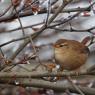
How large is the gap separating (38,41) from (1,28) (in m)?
0.25

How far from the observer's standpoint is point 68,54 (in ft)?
4.44

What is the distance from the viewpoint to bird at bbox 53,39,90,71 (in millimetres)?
1343

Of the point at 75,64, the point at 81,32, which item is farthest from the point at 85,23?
the point at 75,64

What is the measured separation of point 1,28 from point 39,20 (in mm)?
248

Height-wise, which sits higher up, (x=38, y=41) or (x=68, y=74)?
(x=68, y=74)

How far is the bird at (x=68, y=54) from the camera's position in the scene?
1343 mm

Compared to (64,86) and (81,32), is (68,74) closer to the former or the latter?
(64,86)

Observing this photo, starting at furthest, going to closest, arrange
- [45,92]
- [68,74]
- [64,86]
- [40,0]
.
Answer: [45,92]
[40,0]
[64,86]
[68,74]

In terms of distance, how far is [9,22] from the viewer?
77.0 inches

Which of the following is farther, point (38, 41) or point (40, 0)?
point (38, 41)

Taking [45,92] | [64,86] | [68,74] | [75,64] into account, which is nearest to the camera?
[68,74]

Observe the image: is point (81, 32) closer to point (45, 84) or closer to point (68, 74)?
point (45, 84)

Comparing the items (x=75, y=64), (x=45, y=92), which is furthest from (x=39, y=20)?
(x=75, y=64)

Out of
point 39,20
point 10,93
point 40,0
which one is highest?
point 40,0
